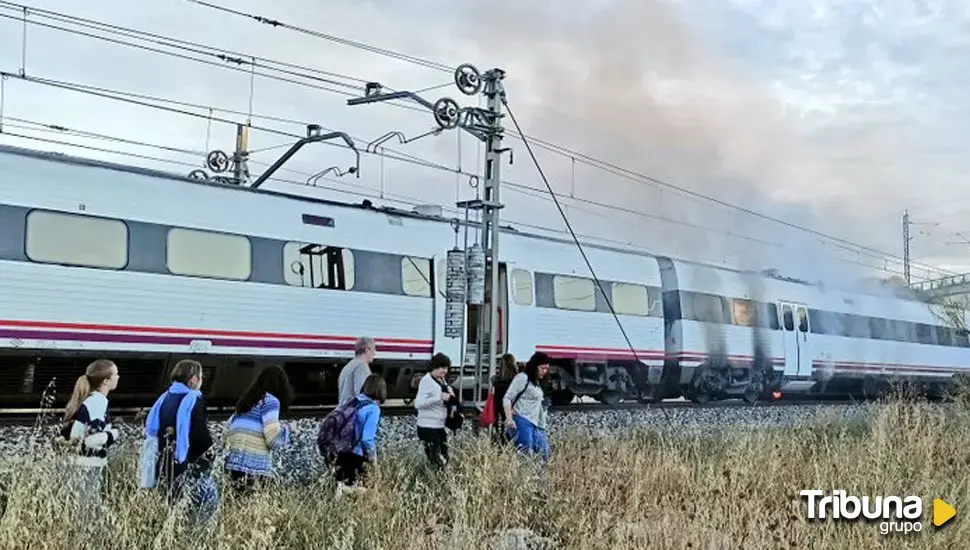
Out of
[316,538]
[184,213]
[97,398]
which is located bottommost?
[316,538]

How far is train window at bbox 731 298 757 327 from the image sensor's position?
907 inches

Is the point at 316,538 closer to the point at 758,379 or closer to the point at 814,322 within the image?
the point at 758,379

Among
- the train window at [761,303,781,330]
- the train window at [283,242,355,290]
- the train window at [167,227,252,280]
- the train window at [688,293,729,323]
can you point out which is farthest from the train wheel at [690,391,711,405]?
the train window at [167,227,252,280]

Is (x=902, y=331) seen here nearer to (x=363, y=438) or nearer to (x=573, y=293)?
(x=573, y=293)

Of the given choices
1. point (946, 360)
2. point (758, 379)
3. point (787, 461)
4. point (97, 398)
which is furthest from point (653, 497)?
point (946, 360)

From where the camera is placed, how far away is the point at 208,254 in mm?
13109

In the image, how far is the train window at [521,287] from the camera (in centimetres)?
1716

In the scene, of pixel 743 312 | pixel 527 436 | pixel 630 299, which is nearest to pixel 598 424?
pixel 527 436

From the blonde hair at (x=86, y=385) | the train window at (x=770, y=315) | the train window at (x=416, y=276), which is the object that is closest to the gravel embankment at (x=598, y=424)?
the blonde hair at (x=86, y=385)

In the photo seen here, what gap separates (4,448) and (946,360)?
3027cm

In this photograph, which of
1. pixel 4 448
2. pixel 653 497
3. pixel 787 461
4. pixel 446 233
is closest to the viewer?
pixel 653 497

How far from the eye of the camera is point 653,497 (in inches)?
310

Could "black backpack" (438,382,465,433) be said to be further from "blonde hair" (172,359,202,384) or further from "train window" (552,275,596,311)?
"train window" (552,275,596,311)

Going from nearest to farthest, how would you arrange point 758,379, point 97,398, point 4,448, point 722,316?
1. point 97,398
2. point 4,448
3. point 722,316
4. point 758,379
